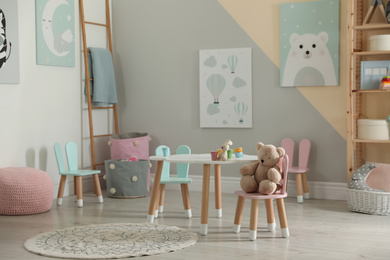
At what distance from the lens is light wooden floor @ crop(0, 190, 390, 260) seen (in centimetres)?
340

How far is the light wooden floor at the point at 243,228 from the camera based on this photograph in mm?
3396

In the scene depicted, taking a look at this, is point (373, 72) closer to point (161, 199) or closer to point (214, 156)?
point (214, 156)

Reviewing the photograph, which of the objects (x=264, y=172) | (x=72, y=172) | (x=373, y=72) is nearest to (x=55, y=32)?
(x=72, y=172)

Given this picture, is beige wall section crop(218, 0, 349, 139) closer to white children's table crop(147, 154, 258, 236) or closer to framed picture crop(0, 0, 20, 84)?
white children's table crop(147, 154, 258, 236)

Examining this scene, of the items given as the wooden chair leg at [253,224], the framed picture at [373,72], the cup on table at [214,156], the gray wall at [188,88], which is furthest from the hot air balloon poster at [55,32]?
the framed picture at [373,72]

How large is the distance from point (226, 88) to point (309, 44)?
89cm

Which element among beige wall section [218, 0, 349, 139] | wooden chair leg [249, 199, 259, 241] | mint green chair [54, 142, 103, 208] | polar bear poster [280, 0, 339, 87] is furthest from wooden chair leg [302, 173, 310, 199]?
mint green chair [54, 142, 103, 208]

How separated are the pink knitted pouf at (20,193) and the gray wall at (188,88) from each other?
166 centimetres

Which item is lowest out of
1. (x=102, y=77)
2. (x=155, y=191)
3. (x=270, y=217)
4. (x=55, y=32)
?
(x=270, y=217)

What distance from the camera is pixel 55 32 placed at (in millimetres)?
5359

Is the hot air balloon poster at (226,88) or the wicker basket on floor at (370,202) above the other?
the hot air balloon poster at (226,88)

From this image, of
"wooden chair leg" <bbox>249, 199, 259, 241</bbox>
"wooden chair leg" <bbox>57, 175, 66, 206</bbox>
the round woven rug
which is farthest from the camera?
"wooden chair leg" <bbox>57, 175, 66, 206</bbox>

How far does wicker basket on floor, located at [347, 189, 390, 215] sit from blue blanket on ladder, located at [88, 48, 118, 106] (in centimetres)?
253

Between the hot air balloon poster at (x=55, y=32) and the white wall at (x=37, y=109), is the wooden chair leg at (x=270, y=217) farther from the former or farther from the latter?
the hot air balloon poster at (x=55, y=32)
